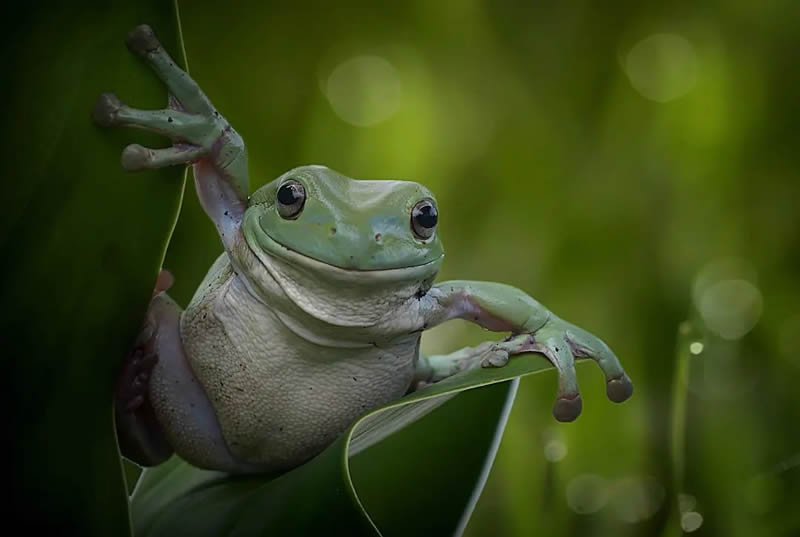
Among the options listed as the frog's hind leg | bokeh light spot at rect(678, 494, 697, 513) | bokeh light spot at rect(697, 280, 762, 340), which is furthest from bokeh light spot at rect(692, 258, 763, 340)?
the frog's hind leg

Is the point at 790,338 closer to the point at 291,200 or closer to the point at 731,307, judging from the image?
the point at 731,307

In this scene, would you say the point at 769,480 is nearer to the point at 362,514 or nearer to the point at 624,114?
the point at 624,114

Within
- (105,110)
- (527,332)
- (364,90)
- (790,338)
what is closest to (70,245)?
(105,110)

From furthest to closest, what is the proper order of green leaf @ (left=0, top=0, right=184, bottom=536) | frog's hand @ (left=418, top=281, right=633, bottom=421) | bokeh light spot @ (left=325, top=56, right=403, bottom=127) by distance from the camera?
bokeh light spot @ (left=325, top=56, right=403, bottom=127) < frog's hand @ (left=418, top=281, right=633, bottom=421) < green leaf @ (left=0, top=0, right=184, bottom=536)

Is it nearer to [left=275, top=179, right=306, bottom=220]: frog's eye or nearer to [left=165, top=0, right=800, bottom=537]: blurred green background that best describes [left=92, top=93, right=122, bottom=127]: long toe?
[left=275, top=179, right=306, bottom=220]: frog's eye

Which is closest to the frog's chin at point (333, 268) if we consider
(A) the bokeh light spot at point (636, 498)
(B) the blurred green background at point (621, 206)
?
(B) the blurred green background at point (621, 206)

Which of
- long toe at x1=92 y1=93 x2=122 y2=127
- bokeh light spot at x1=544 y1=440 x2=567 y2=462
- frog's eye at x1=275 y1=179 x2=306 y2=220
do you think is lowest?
bokeh light spot at x1=544 y1=440 x2=567 y2=462
